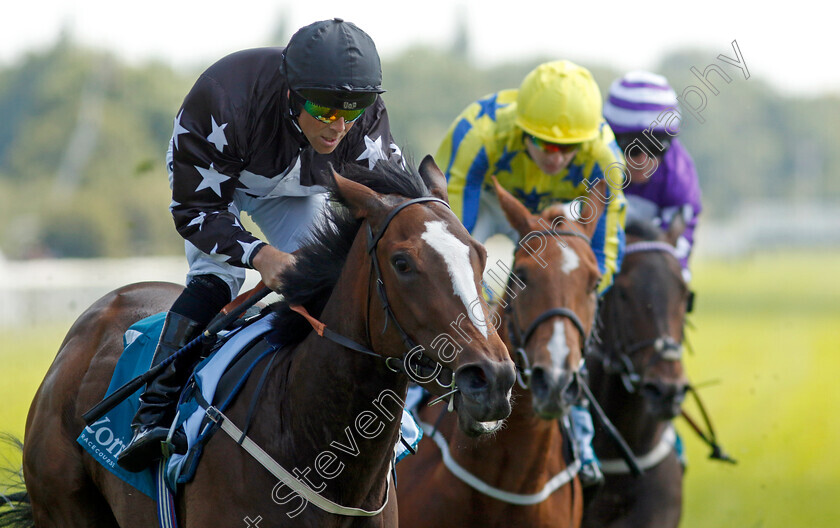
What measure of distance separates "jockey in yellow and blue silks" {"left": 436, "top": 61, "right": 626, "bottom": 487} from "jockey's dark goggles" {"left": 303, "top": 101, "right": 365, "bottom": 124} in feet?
6.51

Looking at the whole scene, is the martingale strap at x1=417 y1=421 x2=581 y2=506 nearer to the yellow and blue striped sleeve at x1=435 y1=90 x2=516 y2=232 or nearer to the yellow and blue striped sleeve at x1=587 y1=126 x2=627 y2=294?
the yellow and blue striped sleeve at x1=587 y1=126 x2=627 y2=294

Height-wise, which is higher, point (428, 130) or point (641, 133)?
point (641, 133)

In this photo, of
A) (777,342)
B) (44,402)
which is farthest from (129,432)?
(777,342)

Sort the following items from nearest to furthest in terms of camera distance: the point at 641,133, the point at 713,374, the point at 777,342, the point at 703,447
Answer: the point at 641,133 → the point at 703,447 → the point at 713,374 → the point at 777,342

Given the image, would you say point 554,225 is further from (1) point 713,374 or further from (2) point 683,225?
(1) point 713,374

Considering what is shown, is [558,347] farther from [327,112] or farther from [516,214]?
[327,112]

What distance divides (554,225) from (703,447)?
353 inches

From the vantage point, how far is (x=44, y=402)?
400cm

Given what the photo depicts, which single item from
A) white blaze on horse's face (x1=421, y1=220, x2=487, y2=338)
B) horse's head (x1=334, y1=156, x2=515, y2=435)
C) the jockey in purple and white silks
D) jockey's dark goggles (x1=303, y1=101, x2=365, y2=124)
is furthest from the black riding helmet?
the jockey in purple and white silks

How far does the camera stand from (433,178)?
3.12 metres

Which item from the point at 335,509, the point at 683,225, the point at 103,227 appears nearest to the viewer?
the point at 335,509

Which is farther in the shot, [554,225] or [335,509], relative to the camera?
[554,225]

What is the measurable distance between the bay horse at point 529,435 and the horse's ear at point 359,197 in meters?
1.51

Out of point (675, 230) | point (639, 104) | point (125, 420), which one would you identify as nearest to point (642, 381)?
point (675, 230)
